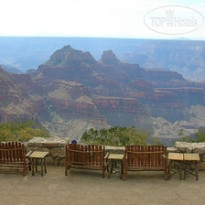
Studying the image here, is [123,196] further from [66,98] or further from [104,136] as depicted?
[66,98]

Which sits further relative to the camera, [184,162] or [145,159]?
[184,162]

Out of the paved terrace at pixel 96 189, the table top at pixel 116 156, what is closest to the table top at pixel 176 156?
the paved terrace at pixel 96 189

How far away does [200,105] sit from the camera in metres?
138

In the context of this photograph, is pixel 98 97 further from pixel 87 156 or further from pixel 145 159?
pixel 145 159

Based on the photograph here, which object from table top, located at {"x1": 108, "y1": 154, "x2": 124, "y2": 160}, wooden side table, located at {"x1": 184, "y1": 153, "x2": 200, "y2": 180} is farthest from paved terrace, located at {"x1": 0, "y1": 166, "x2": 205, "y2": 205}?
table top, located at {"x1": 108, "y1": 154, "x2": 124, "y2": 160}

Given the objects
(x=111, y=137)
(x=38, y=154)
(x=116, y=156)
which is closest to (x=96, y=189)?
(x=116, y=156)

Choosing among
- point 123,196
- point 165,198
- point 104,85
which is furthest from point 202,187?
point 104,85

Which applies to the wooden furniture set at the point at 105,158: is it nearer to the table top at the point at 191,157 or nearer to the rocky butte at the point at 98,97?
the table top at the point at 191,157

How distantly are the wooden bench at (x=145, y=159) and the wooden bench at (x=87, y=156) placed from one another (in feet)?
1.74

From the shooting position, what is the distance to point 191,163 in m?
7.96

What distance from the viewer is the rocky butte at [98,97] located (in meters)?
95.1

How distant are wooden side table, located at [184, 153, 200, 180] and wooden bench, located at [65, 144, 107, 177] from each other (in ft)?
6.01

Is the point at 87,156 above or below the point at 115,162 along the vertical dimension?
above

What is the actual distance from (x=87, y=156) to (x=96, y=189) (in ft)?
2.91
